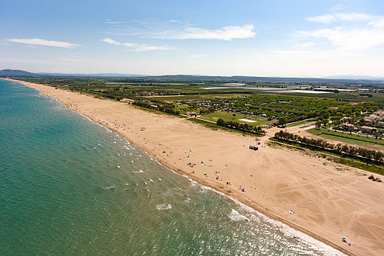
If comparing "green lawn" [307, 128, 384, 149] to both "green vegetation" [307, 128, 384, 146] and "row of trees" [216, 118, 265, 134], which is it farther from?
"row of trees" [216, 118, 265, 134]

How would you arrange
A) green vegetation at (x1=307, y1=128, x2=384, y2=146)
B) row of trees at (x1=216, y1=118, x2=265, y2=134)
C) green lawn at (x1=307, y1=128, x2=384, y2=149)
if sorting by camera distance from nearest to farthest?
green lawn at (x1=307, y1=128, x2=384, y2=149) → green vegetation at (x1=307, y1=128, x2=384, y2=146) → row of trees at (x1=216, y1=118, x2=265, y2=134)

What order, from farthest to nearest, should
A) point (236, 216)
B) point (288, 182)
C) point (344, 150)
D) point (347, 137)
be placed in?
1. point (347, 137)
2. point (344, 150)
3. point (288, 182)
4. point (236, 216)

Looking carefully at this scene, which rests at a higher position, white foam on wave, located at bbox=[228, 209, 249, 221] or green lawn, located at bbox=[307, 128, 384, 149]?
green lawn, located at bbox=[307, 128, 384, 149]

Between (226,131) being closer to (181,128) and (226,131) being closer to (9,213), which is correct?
(181,128)

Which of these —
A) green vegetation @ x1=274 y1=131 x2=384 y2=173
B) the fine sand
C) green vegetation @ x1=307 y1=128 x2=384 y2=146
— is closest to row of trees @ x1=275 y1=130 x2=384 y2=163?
green vegetation @ x1=274 y1=131 x2=384 y2=173

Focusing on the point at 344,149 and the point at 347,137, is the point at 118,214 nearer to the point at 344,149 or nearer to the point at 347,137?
the point at 344,149

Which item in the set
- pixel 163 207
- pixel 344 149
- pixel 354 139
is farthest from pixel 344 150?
pixel 163 207
